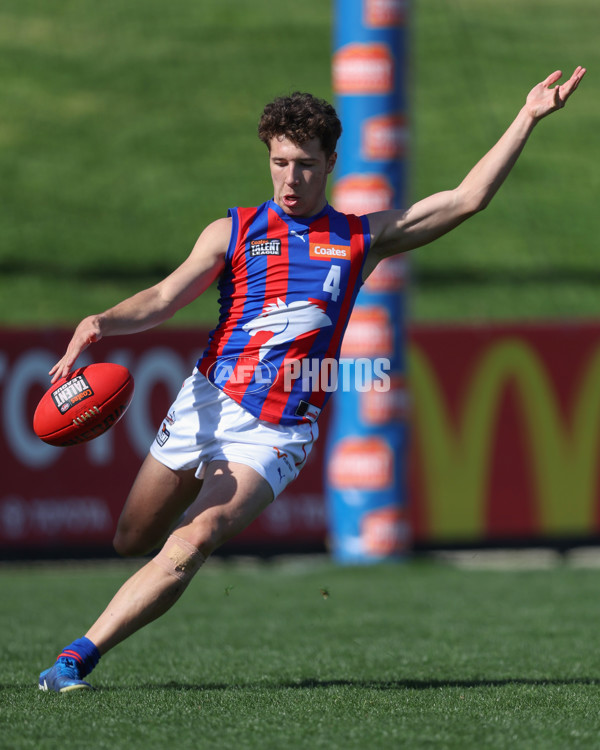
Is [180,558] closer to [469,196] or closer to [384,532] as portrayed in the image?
[469,196]

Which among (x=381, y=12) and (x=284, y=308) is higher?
(x=381, y=12)

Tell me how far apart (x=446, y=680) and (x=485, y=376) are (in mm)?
5603

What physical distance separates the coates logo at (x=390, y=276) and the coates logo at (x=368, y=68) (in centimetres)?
144

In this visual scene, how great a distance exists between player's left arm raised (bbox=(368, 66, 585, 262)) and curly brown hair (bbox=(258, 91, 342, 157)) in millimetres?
421

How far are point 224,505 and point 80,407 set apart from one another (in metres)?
0.69

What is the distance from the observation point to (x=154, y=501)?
4.94 m

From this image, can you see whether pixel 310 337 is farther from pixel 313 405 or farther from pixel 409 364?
pixel 409 364

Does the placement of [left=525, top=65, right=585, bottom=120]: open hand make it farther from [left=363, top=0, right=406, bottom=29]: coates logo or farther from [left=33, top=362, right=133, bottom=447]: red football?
[left=363, top=0, right=406, bottom=29]: coates logo

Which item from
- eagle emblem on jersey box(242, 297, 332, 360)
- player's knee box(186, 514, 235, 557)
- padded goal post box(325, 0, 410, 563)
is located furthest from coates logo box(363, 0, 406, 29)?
player's knee box(186, 514, 235, 557)

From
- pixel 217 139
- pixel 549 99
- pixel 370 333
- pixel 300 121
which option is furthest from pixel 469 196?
pixel 217 139

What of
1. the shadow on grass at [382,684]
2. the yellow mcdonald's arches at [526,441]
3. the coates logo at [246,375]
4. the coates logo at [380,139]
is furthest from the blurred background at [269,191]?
the coates logo at [246,375]

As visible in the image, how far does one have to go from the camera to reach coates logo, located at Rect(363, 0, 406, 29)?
10.2 meters

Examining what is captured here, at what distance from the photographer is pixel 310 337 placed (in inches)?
192

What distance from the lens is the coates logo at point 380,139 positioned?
10.2 metres
